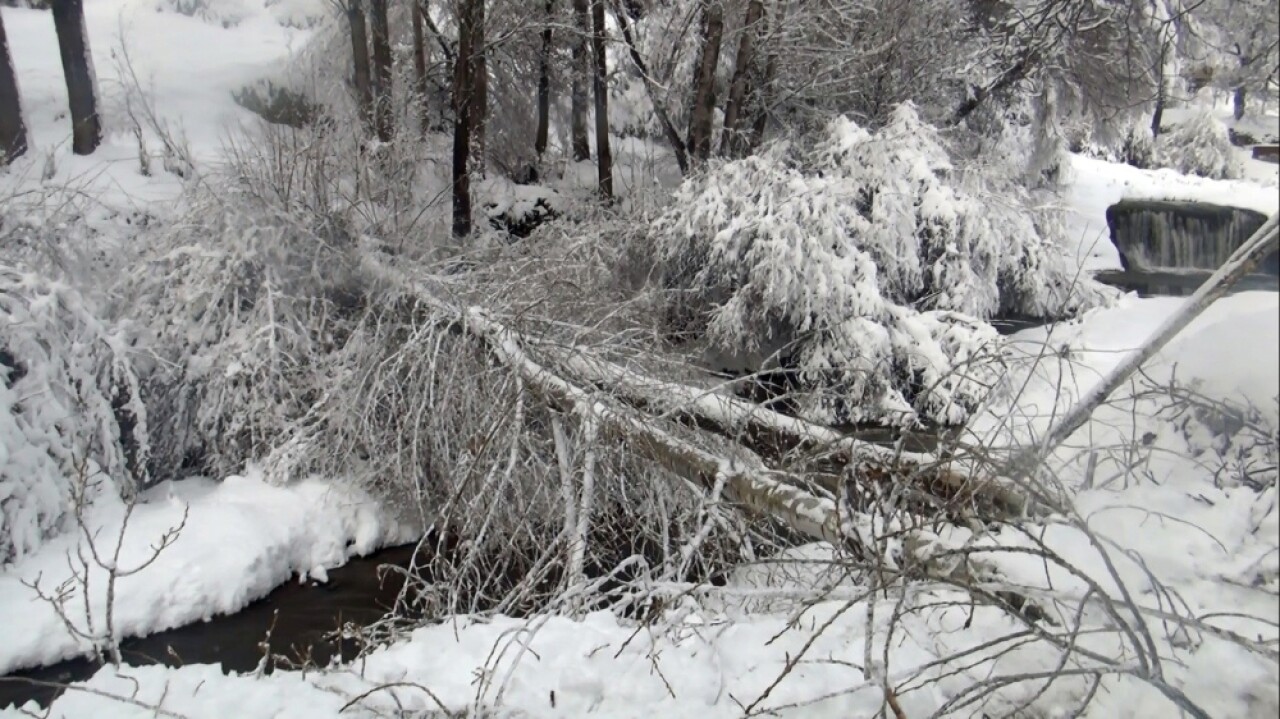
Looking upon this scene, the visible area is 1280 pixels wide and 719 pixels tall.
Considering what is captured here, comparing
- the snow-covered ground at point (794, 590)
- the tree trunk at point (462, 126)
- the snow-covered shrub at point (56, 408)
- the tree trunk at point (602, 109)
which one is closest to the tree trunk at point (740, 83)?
the tree trunk at point (602, 109)

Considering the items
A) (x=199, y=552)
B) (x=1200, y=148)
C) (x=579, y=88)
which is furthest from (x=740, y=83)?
(x=1200, y=148)

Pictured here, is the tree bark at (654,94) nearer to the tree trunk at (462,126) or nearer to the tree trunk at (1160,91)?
the tree trunk at (462,126)

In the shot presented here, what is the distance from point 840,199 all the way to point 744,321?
133 cm

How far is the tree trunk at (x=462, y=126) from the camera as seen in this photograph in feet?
27.4

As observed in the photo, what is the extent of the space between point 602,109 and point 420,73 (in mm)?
2198

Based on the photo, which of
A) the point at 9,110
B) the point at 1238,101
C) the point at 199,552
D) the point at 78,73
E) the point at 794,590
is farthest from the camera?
the point at 78,73

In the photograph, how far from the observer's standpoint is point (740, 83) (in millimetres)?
8883

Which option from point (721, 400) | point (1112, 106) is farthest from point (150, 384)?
point (1112, 106)

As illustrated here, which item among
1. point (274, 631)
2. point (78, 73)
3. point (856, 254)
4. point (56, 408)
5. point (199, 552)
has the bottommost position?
point (274, 631)

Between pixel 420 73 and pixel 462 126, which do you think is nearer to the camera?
pixel 462 126

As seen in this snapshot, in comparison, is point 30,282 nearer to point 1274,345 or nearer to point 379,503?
point 379,503

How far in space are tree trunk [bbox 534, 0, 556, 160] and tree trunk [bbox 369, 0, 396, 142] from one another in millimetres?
1768

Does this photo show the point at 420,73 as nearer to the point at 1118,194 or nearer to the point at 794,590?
the point at 1118,194

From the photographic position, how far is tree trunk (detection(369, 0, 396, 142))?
8.69 metres
